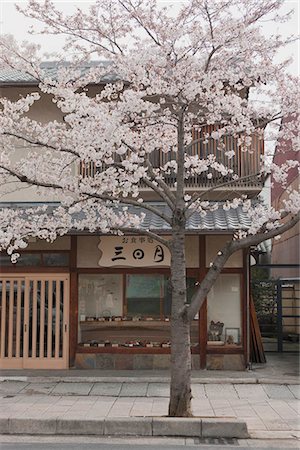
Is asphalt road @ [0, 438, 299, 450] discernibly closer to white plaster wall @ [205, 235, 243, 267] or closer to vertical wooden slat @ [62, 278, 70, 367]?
vertical wooden slat @ [62, 278, 70, 367]

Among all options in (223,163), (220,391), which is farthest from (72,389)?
(223,163)

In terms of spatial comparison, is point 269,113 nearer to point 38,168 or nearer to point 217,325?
point 38,168

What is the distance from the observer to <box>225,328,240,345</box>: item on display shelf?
13820 millimetres

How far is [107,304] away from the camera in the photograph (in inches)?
559

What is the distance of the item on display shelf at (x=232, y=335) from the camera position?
13820mm

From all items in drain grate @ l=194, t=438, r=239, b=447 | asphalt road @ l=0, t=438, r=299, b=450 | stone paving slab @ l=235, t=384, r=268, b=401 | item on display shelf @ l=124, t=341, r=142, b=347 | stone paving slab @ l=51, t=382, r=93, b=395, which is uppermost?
item on display shelf @ l=124, t=341, r=142, b=347

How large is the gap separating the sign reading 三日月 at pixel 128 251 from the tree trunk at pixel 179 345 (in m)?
4.53

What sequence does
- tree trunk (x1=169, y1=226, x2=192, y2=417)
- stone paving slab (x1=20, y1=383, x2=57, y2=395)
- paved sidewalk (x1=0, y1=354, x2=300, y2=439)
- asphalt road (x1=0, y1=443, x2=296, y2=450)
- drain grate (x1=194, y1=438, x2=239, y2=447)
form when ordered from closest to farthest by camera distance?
asphalt road (x1=0, y1=443, x2=296, y2=450) < drain grate (x1=194, y1=438, x2=239, y2=447) < tree trunk (x1=169, y1=226, x2=192, y2=417) < paved sidewalk (x1=0, y1=354, x2=300, y2=439) < stone paving slab (x1=20, y1=383, x2=57, y2=395)

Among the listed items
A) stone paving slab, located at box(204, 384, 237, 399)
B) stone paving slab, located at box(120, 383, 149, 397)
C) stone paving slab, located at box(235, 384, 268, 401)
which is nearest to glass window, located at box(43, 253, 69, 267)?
stone paving slab, located at box(120, 383, 149, 397)

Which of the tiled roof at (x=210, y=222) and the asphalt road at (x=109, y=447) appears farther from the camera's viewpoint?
the tiled roof at (x=210, y=222)

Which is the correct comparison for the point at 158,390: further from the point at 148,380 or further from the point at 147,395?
the point at 148,380

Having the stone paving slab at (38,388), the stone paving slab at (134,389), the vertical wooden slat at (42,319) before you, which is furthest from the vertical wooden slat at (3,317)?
the stone paving slab at (134,389)

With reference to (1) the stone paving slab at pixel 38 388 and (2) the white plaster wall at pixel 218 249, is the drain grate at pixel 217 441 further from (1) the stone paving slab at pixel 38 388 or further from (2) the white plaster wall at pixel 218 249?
(2) the white plaster wall at pixel 218 249

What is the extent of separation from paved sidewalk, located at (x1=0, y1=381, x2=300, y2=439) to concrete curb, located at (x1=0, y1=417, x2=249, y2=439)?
9.4 inches
